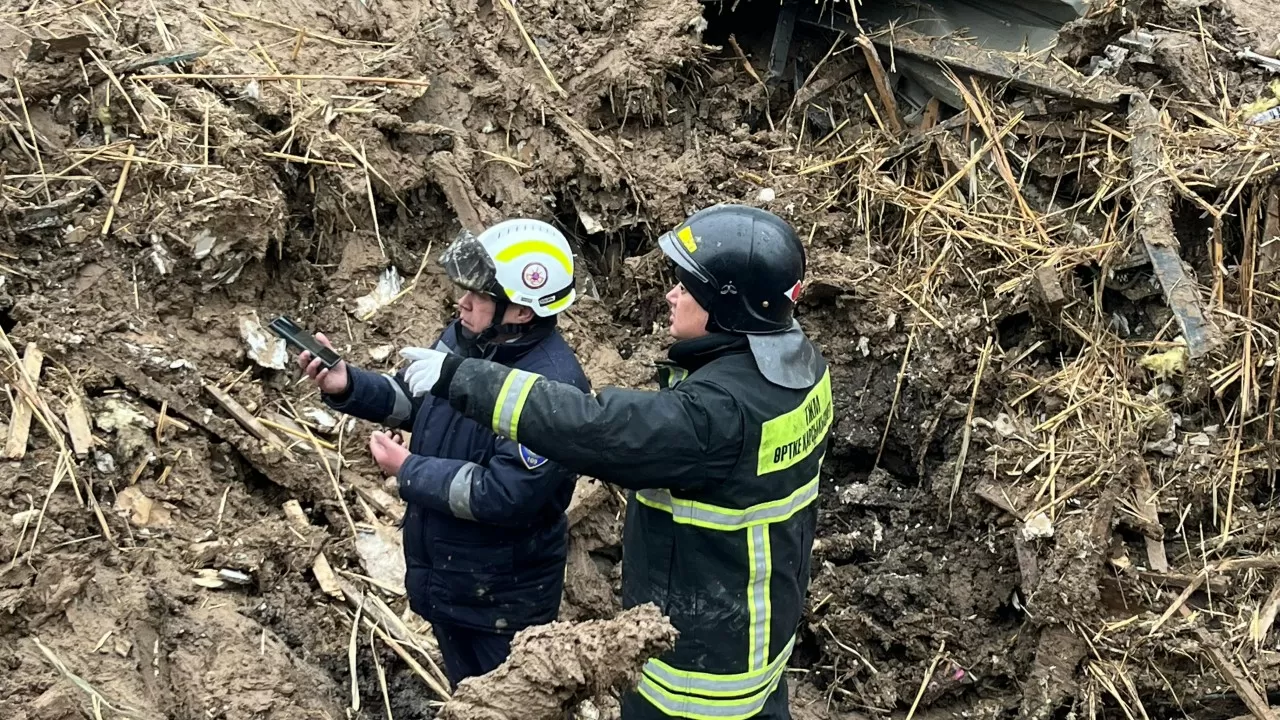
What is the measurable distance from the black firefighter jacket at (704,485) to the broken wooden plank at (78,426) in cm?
207

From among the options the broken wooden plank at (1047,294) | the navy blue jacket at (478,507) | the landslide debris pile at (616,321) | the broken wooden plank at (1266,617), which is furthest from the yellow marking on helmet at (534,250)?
the broken wooden plank at (1266,617)

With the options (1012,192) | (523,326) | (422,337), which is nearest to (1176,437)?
(1012,192)

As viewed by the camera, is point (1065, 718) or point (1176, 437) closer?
point (1065, 718)

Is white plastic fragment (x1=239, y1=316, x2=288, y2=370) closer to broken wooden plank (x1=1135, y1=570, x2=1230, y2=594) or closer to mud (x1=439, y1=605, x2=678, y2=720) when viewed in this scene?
mud (x1=439, y1=605, x2=678, y2=720)

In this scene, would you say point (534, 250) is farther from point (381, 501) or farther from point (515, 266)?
point (381, 501)

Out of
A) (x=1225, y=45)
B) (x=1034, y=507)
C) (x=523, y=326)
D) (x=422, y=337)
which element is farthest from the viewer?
(x=1225, y=45)

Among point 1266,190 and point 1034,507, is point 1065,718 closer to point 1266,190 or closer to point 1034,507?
point 1034,507

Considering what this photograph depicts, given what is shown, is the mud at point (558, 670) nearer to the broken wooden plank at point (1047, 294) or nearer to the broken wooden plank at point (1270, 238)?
the broken wooden plank at point (1047, 294)

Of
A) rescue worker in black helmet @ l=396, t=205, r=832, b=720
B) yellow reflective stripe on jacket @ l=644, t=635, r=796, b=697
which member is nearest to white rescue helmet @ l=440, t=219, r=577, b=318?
rescue worker in black helmet @ l=396, t=205, r=832, b=720

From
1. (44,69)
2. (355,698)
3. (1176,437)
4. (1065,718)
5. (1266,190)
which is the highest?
(44,69)

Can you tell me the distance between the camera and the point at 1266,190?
518 cm

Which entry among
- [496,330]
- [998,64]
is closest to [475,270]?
[496,330]

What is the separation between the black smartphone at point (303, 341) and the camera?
355cm

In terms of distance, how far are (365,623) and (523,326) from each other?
1.77 metres
